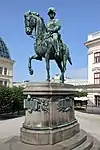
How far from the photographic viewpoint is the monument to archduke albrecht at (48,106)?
9766 millimetres

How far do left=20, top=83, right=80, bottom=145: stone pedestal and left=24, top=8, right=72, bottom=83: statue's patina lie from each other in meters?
1.20

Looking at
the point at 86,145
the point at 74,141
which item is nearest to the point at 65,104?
the point at 74,141

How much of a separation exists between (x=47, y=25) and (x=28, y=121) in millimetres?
4570

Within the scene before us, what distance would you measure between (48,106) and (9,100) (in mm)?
17125

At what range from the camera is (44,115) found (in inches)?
390

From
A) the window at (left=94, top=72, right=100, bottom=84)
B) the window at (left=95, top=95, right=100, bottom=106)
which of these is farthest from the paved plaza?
the window at (left=94, top=72, right=100, bottom=84)

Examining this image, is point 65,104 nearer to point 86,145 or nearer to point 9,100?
point 86,145

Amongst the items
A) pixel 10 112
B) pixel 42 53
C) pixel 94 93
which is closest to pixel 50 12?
pixel 42 53

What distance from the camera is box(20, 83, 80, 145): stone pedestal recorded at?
9741 millimetres

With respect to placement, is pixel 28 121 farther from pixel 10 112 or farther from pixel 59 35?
pixel 10 112

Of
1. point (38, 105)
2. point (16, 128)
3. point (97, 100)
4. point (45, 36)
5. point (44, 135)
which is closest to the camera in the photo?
point (44, 135)

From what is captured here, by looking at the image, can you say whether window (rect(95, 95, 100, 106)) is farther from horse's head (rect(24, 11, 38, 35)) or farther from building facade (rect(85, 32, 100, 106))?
horse's head (rect(24, 11, 38, 35))

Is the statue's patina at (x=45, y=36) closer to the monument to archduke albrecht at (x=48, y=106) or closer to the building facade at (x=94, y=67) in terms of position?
the monument to archduke albrecht at (x=48, y=106)

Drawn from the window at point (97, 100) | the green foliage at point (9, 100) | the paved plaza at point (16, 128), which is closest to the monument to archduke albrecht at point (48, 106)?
the paved plaza at point (16, 128)
